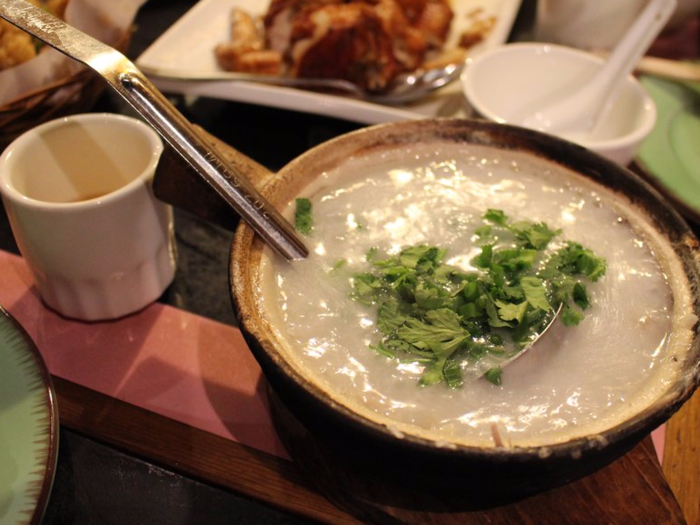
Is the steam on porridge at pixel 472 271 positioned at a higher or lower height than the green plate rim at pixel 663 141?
higher

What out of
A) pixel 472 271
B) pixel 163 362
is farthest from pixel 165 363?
pixel 472 271

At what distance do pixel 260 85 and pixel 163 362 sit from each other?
41.1 inches

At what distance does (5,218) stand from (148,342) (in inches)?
25.3

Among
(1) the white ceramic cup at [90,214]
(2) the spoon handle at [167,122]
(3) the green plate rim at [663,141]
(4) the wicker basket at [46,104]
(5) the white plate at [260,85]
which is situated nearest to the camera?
(2) the spoon handle at [167,122]

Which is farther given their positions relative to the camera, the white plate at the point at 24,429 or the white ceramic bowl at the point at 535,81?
the white ceramic bowl at the point at 535,81

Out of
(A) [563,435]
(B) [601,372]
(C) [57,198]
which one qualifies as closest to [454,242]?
(B) [601,372]

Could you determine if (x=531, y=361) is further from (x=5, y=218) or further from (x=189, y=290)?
(x=5, y=218)

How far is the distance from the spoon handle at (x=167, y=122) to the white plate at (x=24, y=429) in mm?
434

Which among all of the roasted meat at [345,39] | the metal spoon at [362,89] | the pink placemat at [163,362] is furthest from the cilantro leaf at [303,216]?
the roasted meat at [345,39]

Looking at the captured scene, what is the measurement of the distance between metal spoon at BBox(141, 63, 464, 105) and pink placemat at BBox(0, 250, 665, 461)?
0.91m

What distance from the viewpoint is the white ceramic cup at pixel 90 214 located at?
1221 mm

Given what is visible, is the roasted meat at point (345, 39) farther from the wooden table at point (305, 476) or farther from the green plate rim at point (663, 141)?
the wooden table at point (305, 476)

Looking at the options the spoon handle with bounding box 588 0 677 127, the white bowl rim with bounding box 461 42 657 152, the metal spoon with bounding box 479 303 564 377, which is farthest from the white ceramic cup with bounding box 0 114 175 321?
the spoon handle with bounding box 588 0 677 127

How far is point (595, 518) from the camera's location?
1054 millimetres
